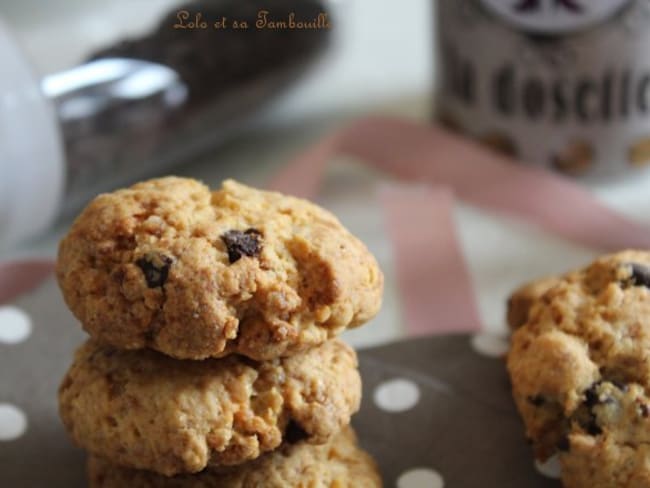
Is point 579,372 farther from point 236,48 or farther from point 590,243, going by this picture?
point 236,48

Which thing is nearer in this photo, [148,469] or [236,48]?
[148,469]

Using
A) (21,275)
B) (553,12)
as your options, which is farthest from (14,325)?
(553,12)

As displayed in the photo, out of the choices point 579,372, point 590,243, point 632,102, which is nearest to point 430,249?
point 590,243

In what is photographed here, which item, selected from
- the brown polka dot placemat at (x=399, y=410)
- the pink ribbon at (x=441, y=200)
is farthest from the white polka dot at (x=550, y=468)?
the pink ribbon at (x=441, y=200)

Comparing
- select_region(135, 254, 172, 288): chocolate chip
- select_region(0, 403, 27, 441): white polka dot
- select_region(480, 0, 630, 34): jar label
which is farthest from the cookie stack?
select_region(480, 0, 630, 34): jar label

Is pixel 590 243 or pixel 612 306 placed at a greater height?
pixel 612 306

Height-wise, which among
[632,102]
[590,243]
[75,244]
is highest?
[75,244]
